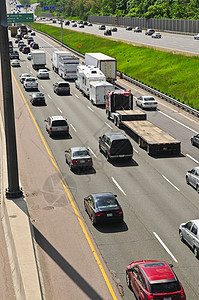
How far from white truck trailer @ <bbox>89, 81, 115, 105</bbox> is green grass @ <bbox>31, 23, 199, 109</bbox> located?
10500 mm

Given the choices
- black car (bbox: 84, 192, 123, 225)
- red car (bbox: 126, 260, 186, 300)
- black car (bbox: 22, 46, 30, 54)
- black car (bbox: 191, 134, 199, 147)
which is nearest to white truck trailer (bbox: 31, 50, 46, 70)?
black car (bbox: 22, 46, 30, 54)

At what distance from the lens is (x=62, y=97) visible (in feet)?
220

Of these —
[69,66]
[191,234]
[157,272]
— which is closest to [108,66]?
[69,66]

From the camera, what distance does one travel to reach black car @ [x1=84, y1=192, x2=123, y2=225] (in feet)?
84.2

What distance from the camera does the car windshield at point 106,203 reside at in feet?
85.1

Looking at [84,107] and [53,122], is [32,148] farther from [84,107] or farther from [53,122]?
[84,107]

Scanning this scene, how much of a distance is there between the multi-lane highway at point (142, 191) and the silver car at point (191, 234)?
0.35 meters

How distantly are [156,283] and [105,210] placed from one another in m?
8.64

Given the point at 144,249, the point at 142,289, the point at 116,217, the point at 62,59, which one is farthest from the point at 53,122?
the point at 62,59

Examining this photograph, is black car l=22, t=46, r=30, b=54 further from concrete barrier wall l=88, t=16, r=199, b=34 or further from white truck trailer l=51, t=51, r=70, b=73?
concrete barrier wall l=88, t=16, r=199, b=34

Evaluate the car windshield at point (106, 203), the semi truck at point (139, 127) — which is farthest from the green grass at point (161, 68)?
the car windshield at point (106, 203)

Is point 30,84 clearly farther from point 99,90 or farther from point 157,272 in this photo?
point 157,272

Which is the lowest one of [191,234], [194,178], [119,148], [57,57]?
[194,178]

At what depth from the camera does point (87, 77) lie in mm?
63469
